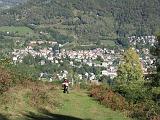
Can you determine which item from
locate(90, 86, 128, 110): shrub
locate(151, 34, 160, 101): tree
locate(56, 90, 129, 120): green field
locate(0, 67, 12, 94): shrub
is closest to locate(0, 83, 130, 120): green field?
locate(56, 90, 129, 120): green field

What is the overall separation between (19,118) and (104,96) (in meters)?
9.35

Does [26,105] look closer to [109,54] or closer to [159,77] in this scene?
[159,77]

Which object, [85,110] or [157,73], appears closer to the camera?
[157,73]

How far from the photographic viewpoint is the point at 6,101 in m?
21.3

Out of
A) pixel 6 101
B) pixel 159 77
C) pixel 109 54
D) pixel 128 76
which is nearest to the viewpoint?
pixel 159 77

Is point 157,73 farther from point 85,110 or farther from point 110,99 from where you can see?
point 110,99

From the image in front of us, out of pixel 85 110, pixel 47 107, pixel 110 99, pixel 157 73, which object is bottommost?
A: pixel 85 110

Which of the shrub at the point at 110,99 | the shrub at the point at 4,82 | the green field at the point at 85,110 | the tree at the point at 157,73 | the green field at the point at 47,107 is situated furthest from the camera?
the shrub at the point at 110,99

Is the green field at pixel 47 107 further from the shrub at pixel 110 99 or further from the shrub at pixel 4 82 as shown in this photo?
the shrub at pixel 110 99

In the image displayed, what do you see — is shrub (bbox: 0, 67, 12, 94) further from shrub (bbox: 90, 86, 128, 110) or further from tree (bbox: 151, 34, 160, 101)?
tree (bbox: 151, 34, 160, 101)

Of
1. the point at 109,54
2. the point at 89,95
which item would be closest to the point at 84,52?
the point at 109,54

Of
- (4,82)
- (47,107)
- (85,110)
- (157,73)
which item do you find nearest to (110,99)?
(85,110)

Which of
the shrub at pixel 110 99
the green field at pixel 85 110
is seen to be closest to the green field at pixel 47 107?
the green field at pixel 85 110

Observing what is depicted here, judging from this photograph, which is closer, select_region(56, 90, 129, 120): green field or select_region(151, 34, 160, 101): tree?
select_region(151, 34, 160, 101): tree
